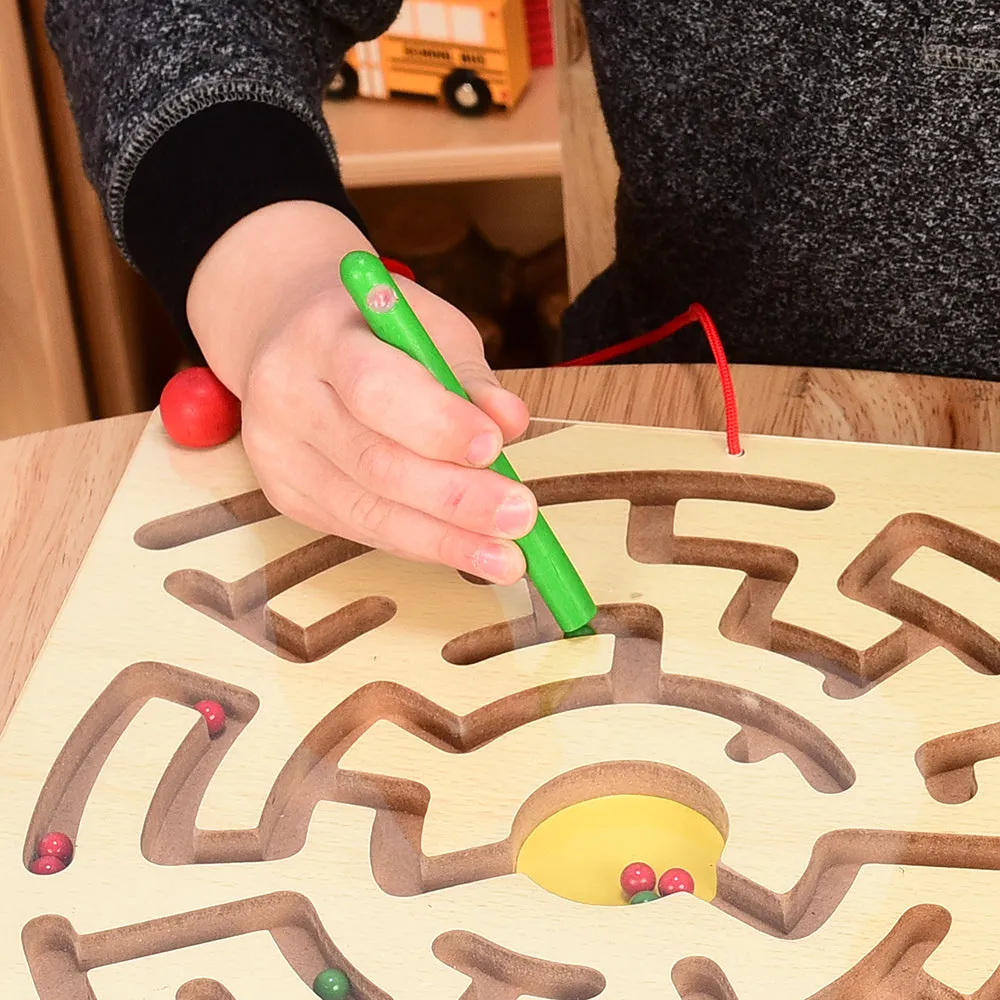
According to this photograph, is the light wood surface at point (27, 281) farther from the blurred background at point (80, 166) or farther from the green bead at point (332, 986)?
the green bead at point (332, 986)

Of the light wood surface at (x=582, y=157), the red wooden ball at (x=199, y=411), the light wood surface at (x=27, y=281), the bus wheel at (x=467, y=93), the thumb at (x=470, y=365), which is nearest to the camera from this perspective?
the thumb at (x=470, y=365)

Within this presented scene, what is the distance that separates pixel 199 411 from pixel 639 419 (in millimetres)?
219

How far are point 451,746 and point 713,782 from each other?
0.10m

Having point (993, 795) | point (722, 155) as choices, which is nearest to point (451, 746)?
point (993, 795)

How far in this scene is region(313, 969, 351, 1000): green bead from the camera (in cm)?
42

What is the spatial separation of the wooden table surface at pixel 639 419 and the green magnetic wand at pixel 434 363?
0.55 feet

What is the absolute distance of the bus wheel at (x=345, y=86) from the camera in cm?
134

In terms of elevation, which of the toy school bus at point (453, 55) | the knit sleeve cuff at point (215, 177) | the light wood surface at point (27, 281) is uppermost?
the knit sleeve cuff at point (215, 177)

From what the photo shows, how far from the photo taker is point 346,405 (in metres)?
0.53

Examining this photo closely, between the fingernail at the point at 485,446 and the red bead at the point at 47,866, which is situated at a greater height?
the fingernail at the point at 485,446

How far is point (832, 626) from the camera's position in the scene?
0.53 m

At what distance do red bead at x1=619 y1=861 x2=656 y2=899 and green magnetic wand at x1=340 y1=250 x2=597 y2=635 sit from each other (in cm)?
10

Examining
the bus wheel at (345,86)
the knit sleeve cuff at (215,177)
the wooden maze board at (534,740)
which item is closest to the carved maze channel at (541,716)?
the wooden maze board at (534,740)

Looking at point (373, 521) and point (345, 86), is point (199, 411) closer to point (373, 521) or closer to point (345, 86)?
point (373, 521)
